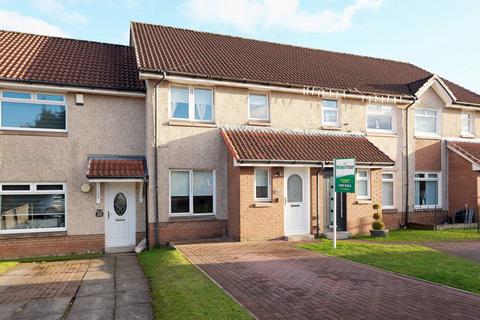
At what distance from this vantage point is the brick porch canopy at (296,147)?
40.0 ft

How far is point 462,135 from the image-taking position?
58.3 ft

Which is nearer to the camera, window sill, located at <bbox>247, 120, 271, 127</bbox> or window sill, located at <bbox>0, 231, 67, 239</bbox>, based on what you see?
window sill, located at <bbox>0, 231, 67, 239</bbox>

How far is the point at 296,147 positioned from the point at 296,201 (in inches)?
76.6

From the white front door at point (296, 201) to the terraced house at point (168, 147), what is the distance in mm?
38

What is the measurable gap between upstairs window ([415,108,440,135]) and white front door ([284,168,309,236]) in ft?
24.0

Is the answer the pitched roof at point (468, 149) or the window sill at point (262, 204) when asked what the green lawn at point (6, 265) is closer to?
the window sill at point (262, 204)

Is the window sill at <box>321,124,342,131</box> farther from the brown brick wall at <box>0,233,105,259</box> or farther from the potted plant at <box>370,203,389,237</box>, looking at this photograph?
the brown brick wall at <box>0,233,105,259</box>

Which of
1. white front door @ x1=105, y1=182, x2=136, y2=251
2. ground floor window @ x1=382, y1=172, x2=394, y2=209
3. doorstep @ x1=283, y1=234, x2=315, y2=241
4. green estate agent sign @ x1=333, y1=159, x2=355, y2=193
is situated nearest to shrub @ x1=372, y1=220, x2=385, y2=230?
ground floor window @ x1=382, y1=172, x2=394, y2=209

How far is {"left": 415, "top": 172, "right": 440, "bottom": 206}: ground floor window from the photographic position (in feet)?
55.1

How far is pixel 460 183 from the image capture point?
659 inches

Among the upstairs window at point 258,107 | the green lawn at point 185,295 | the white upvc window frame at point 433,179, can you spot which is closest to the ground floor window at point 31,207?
the green lawn at point 185,295

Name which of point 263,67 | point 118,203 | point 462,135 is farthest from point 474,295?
point 462,135

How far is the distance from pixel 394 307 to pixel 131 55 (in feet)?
45.7

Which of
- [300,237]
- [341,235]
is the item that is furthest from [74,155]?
[341,235]
